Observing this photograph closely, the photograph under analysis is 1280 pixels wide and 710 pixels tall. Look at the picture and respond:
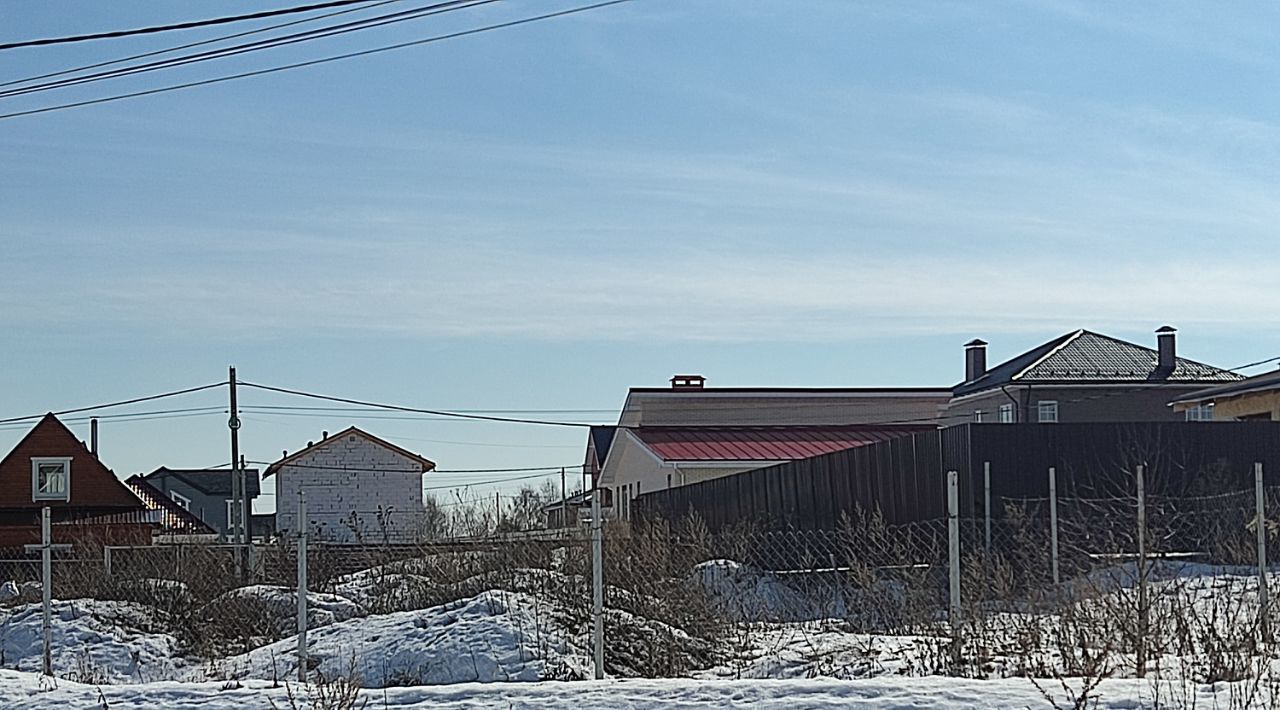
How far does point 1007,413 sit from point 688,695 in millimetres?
29590

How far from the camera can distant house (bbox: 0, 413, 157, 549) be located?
35.4 metres

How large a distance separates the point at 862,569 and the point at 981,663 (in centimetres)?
317

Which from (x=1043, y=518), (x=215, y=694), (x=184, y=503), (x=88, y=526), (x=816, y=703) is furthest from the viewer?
(x=184, y=503)

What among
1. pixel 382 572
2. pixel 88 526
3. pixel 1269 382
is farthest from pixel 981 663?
pixel 88 526

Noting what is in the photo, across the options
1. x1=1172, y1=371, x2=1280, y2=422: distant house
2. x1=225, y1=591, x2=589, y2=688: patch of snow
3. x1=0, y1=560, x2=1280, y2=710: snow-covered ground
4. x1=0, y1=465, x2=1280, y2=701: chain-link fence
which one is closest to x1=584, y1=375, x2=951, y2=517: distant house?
x1=1172, y1=371, x2=1280, y2=422: distant house

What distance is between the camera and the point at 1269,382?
86.4ft

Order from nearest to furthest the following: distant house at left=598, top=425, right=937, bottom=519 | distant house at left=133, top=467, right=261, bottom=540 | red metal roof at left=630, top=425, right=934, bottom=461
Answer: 1. distant house at left=598, top=425, right=937, bottom=519
2. red metal roof at left=630, top=425, right=934, bottom=461
3. distant house at left=133, top=467, right=261, bottom=540

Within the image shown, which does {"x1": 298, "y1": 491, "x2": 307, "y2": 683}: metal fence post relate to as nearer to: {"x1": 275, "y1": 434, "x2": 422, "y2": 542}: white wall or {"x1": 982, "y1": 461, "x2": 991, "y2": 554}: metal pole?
{"x1": 982, "y1": 461, "x2": 991, "y2": 554}: metal pole

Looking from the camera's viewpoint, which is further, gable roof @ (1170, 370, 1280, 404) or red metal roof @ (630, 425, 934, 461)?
red metal roof @ (630, 425, 934, 461)

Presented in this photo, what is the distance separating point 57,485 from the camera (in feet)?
117

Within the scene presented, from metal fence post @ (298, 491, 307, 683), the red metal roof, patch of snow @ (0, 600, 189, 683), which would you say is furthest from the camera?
the red metal roof

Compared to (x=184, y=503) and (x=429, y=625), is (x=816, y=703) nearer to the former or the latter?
(x=429, y=625)

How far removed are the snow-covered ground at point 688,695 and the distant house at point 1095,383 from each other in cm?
2812

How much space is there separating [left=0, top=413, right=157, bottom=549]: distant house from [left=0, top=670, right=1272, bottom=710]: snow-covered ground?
26575 mm
